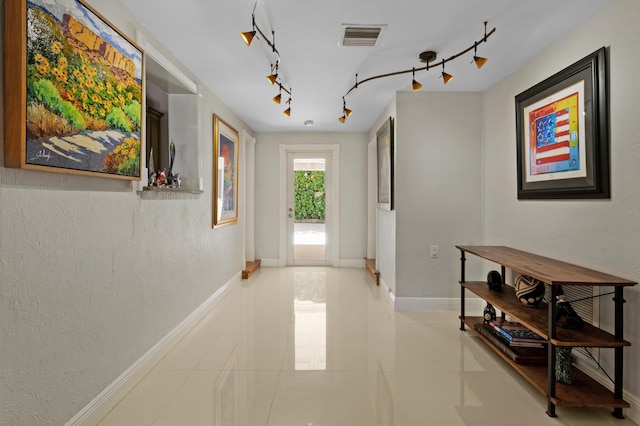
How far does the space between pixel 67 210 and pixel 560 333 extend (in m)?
2.72

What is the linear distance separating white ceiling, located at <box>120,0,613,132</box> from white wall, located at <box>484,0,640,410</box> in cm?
15

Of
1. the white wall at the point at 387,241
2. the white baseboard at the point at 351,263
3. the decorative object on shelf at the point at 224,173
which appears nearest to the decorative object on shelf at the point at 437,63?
the white wall at the point at 387,241

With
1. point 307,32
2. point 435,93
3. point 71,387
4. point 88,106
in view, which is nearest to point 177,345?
point 71,387

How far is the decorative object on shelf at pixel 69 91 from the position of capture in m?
1.42

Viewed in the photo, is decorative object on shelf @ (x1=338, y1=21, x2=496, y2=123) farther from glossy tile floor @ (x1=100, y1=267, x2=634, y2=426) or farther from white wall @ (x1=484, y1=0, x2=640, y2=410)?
glossy tile floor @ (x1=100, y1=267, x2=634, y2=426)

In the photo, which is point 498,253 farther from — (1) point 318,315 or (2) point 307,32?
(2) point 307,32

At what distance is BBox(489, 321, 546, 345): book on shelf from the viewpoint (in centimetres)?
253

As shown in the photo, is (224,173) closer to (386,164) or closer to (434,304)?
(386,164)

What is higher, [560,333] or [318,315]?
[560,333]

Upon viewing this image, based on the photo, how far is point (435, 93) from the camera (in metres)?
3.88

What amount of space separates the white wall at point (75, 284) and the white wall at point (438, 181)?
236 cm

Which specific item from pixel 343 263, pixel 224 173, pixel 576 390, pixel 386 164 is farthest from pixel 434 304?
pixel 224 173

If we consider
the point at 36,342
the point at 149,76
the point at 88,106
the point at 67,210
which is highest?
the point at 149,76

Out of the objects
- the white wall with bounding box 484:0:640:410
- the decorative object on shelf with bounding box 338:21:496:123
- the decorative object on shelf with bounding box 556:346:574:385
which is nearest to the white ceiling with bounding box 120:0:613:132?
the decorative object on shelf with bounding box 338:21:496:123
